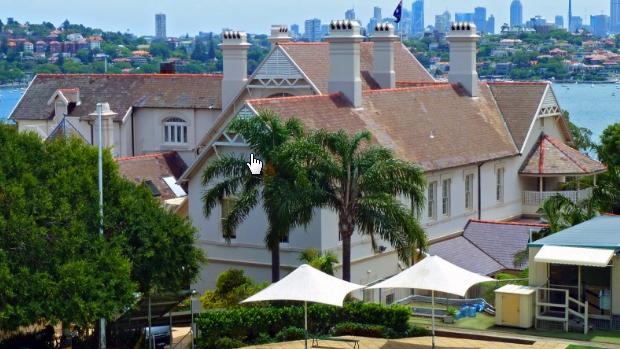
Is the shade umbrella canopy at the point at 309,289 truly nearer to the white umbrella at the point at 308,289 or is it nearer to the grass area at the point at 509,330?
the white umbrella at the point at 308,289

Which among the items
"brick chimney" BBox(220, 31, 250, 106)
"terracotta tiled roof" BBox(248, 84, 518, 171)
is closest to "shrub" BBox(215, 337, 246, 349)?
"terracotta tiled roof" BBox(248, 84, 518, 171)

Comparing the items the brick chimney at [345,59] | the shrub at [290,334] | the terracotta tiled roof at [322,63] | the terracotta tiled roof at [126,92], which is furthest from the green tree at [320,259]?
the terracotta tiled roof at [126,92]

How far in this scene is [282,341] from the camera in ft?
107

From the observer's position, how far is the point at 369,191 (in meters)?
35.1

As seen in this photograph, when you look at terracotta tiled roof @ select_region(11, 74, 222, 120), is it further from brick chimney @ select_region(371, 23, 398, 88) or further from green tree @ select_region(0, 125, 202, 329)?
green tree @ select_region(0, 125, 202, 329)

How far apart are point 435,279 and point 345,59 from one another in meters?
14.9

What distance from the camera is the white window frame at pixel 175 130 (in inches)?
2432

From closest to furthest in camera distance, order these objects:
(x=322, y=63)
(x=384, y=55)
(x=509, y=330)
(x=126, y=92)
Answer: (x=509, y=330) → (x=384, y=55) → (x=322, y=63) → (x=126, y=92)

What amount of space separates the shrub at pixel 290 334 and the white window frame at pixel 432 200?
13.2 m

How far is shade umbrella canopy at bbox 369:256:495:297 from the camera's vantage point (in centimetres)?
3064

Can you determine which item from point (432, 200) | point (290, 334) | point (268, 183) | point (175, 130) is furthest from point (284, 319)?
point (175, 130)

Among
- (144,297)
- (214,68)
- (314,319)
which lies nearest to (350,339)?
(314,319)

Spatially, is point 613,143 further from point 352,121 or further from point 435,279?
point 435,279

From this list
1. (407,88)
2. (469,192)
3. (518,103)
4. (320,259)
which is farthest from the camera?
(518,103)
